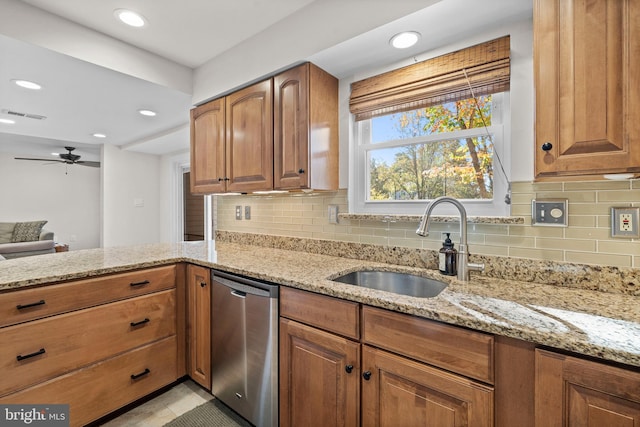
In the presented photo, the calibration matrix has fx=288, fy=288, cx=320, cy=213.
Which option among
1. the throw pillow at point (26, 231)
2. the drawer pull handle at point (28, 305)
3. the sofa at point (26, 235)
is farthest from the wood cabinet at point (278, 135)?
the throw pillow at point (26, 231)

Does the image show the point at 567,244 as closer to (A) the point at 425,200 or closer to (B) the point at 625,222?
(B) the point at 625,222

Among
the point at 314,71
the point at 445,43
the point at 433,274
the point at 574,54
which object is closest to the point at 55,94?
the point at 314,71

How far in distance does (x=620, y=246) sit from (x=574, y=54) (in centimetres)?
76

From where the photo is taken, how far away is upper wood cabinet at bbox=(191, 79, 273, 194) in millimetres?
1902

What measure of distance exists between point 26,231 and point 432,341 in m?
7.16

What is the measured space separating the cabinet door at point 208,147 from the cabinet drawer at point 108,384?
1.13 metres

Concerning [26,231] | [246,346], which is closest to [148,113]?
[246,346]

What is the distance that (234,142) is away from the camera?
2084 millimetres

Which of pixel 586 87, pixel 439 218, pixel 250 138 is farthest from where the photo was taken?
pixel 250 138

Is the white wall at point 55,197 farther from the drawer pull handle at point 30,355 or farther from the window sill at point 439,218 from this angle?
the window sill at point 439,218

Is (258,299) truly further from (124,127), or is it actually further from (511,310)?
(124,127)

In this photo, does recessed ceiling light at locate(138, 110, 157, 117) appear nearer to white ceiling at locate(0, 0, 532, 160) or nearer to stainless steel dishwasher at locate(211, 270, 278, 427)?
white ceiling at locate(0, 0, 532, 160)

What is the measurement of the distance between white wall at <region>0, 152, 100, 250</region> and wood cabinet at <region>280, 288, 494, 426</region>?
23.6ft

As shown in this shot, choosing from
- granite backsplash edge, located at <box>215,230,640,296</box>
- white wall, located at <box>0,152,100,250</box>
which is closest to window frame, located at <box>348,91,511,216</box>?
granite backsplash edge, located at <box>215,230,640,296</box>
